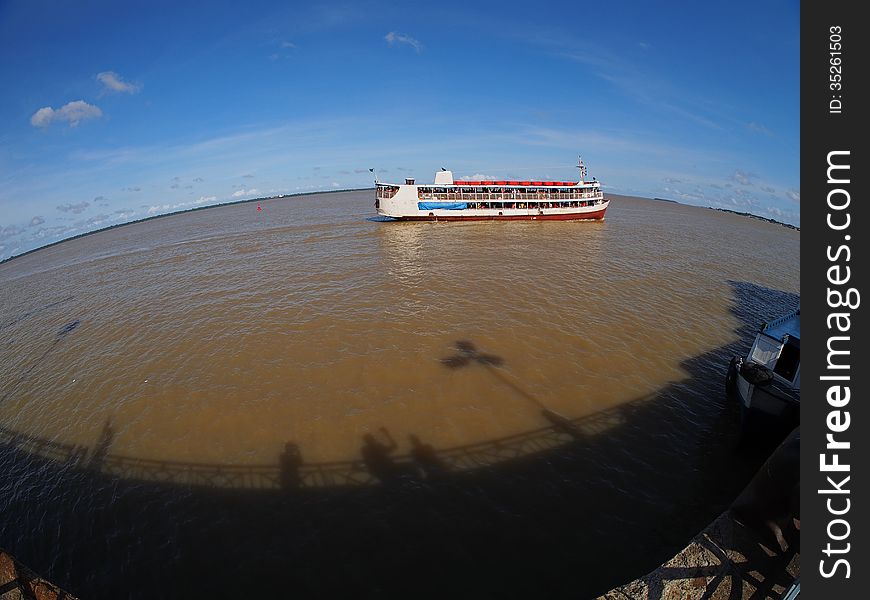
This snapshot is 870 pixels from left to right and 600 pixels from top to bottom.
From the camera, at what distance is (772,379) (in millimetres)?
12023

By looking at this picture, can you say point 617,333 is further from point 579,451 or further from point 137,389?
point 137,389

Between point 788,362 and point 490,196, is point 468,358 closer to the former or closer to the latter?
point 788,362

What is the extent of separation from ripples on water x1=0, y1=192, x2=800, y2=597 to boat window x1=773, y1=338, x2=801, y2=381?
104 inches

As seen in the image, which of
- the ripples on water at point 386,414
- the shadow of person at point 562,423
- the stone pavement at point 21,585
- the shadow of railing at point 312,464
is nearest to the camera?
the stone pavement at point 21,585

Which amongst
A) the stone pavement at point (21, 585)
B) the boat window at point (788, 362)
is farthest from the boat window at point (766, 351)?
the stone pavement at point (21, 585)

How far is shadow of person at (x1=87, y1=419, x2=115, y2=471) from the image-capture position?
12.6 metres

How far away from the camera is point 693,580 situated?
6527mm

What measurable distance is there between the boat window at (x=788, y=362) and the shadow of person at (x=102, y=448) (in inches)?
1073

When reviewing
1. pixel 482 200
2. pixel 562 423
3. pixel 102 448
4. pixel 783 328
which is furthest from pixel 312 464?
pixel 482 200

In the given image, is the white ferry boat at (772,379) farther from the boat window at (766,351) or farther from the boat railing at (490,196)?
the boat railing at (490,196)

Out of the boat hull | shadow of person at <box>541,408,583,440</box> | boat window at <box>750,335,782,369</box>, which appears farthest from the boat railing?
shadow of person at <box>541,408,583,440</box>

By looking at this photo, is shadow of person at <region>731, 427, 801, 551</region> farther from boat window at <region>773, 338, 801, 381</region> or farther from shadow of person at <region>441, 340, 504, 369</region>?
shadow of person at <region>441, 340, 504, 369</region>

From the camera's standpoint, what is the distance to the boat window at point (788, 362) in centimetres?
1238
